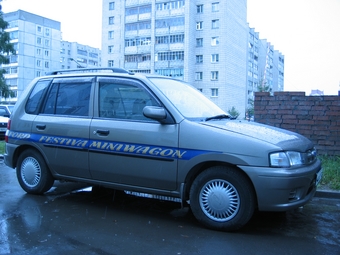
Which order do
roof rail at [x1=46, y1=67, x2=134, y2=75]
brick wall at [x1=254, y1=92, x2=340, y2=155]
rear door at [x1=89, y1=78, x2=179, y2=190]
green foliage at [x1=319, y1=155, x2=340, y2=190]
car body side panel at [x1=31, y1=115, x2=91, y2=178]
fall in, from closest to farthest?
rear door at [x1=89, y1=78, x2=179, y2=190] → car body side panel at [x1=31, y1=115, x2=91, y2=178] → roof rail at [x1=46, y1=67, x2=134, y2=75] → green foliage at [x1=319, y1=155, x2=340, y2=190] → brick wall at [x1=254, y1=92, x2=340, y2=155]

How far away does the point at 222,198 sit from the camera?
4.30 metres

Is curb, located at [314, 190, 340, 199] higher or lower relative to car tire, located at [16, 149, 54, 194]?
lower

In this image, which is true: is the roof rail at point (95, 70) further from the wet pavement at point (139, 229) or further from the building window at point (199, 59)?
the building window at point (199, 59)

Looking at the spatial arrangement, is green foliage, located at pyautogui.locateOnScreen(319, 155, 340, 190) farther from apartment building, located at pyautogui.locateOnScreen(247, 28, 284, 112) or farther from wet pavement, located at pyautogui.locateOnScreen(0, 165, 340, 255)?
apartment building, located at pyautogui.locateOnScreen(247, 28, 284, 112)

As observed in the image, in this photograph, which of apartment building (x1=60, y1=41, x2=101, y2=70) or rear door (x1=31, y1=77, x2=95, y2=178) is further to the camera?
apartment building (x1=60, y1=41, x2=101, y2=70)

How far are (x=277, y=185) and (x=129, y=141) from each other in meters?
1.88

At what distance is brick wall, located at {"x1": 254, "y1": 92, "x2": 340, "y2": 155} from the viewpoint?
802cm

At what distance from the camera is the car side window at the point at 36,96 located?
5.91 metres

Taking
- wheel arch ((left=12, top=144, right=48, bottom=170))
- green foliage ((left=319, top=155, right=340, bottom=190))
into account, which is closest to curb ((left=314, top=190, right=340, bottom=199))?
green foliage ((left=319, top=155, right=340, bottom=190))

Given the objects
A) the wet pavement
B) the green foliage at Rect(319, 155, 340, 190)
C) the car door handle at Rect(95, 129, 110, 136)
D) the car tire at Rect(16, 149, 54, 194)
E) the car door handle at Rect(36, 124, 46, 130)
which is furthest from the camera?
the green foliage at Rect(319, 155, 340, 190)

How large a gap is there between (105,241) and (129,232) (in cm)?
39

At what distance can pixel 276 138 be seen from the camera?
432cm

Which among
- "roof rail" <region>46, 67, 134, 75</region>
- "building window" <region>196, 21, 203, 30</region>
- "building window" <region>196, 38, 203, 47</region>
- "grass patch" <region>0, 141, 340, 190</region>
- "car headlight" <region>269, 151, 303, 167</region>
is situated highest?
"building window" <region>196, 21, 203, 30</region>

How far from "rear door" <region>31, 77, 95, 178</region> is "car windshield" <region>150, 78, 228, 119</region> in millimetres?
1089
